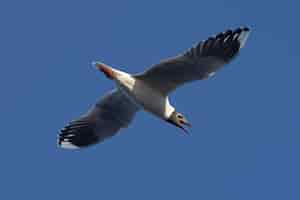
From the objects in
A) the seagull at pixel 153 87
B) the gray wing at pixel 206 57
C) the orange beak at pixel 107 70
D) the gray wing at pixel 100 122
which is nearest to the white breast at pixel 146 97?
the seagull at pixel 153 87

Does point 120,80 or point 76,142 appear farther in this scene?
point 76,142

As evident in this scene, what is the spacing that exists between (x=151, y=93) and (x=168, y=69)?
2.93 ft

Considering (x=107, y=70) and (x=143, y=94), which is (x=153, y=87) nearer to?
(x=143, y=94)

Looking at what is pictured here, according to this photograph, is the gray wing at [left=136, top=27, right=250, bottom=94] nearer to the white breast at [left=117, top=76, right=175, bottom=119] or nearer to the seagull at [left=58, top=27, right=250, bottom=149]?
the seagull at [left=58, top=27, right=250, bottom=149]

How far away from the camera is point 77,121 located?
65.1ft

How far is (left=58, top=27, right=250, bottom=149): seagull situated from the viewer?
16797mm

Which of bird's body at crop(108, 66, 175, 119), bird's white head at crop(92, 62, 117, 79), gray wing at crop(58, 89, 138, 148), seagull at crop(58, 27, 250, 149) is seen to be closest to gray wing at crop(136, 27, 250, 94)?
seagull at crop(58, 27, 250, 149)

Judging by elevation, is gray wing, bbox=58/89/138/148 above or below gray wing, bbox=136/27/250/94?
above

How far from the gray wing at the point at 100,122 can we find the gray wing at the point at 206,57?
2045mm

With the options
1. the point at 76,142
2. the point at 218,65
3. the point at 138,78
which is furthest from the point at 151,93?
the point at 76,142

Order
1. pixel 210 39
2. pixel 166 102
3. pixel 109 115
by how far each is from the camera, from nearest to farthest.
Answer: pixel 210 39 < pixel 166 102 < pixel 109 115

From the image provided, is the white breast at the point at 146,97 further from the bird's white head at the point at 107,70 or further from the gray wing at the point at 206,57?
the gray wing at the point at 206,57

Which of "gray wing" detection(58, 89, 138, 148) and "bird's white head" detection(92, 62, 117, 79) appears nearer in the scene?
"bird's white head" detection(92, 62, 117, 79)

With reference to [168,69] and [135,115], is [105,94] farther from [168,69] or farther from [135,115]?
[168,69]
